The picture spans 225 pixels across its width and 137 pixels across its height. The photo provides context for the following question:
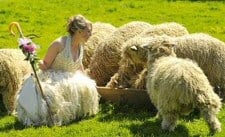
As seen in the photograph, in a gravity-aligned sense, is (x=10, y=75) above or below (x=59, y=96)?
above

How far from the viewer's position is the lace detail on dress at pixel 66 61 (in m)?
8.45

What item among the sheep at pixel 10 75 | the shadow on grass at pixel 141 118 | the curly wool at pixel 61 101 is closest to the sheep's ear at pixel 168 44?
the shadow on grass at pixel 141 118

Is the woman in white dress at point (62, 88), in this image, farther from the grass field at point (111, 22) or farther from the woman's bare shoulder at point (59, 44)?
the grass field at point (111, 22)

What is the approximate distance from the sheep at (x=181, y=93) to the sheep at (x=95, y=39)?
8.04ft

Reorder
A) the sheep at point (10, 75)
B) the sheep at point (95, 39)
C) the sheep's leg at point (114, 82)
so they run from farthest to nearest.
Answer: the sheep at point (95, 39) < the sheep's leg at point (114, 82) < the sheep at point (10, 75)

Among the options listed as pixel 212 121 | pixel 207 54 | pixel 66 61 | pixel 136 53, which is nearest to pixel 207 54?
pixel 207 54

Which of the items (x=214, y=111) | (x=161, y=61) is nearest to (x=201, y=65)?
(x=161, y=61)

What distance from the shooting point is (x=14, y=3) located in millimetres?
18250

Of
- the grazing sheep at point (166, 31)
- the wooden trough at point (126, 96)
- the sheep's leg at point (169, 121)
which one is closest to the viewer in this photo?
the sheep's leg at point (169, 121)

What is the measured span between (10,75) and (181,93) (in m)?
2.87

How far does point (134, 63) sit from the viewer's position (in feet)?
29.9

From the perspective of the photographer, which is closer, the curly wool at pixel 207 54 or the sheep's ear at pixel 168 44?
the sheep's ear at pixel 168 44

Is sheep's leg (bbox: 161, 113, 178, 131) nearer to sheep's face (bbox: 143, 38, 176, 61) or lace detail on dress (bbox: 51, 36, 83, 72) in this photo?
sheep's face (bbox: 143, 38, 176, 61)

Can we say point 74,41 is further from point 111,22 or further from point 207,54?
point 111,22
